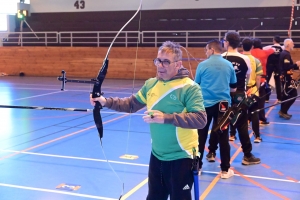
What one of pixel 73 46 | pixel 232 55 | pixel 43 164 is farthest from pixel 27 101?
pixel 73 46

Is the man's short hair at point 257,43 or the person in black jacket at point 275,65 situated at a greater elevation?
the man's short hair at point 257,43

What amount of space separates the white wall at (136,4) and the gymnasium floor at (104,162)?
11.6 meters

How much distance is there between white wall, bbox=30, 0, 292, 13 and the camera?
19.1 meters

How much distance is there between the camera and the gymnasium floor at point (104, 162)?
4.30 metres

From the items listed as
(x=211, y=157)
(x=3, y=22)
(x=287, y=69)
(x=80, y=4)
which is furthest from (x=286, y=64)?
(x=3, y=22)

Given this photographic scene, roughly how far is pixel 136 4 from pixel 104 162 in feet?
55.0

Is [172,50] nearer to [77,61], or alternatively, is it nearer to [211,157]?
[211,157]

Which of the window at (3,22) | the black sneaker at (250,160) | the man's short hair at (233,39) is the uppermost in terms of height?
the window at (3,22)

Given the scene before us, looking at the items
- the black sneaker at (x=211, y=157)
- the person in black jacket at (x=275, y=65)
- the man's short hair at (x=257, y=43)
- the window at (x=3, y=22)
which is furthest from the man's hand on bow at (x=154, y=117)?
the window at (x=3, y=22)

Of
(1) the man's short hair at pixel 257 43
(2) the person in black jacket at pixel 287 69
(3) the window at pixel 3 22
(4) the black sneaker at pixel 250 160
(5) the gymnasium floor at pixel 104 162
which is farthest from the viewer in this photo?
(3) the window at pixel 3 22

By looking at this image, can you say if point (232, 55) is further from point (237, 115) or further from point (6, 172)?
point (6, 172)

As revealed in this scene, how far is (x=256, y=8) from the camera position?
19016mm

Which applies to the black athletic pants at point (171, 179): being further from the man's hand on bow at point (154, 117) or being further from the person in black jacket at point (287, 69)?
the person in black jacket at point (287, 69)

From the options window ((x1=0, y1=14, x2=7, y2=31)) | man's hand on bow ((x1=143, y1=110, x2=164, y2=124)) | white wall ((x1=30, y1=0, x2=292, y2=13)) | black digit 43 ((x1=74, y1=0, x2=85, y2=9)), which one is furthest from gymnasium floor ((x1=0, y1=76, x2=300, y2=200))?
window ((x1=0, y1=14, x2=7, y2=31))
